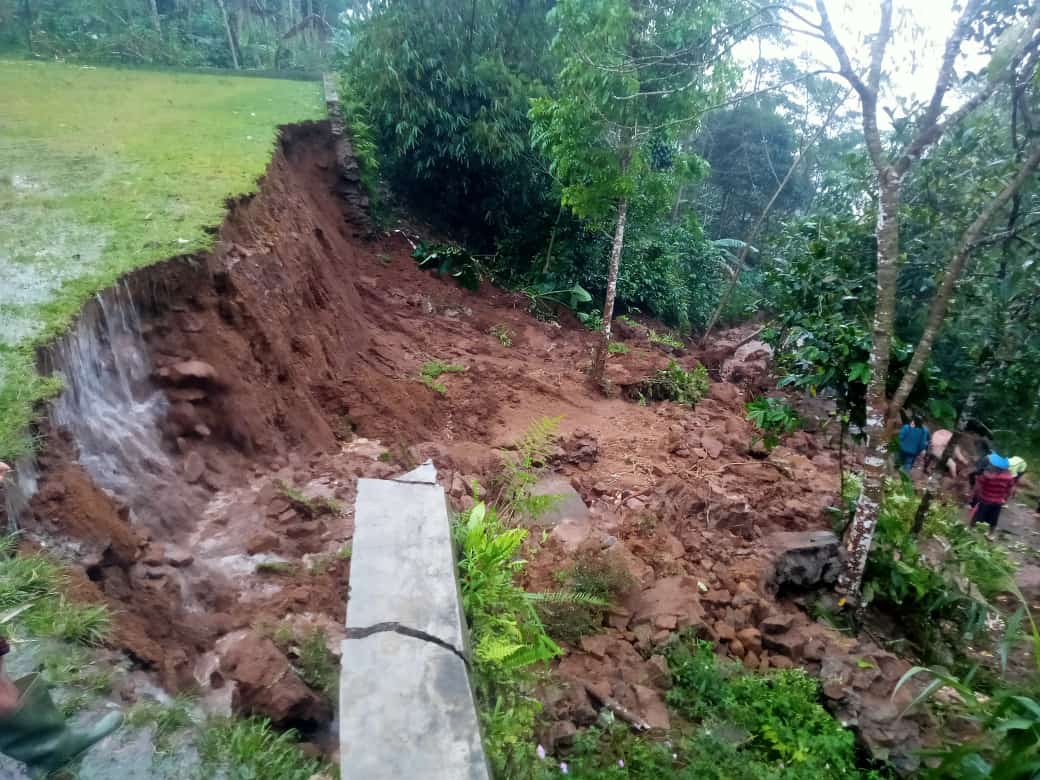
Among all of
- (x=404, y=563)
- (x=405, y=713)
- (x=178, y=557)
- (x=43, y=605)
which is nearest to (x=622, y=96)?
(x=404, y=563)

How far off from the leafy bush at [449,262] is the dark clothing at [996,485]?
341 inches

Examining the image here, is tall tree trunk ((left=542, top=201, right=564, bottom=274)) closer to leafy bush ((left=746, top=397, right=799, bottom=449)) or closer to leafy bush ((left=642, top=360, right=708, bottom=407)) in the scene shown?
leafy bush ((left=642, top=360, right=708, bottom=407))

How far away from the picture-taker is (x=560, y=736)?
3.36 m

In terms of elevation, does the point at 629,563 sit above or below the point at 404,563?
below

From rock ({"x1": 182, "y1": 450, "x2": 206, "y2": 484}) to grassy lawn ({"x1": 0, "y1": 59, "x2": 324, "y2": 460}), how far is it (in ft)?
3.62

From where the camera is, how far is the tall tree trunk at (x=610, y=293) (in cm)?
927

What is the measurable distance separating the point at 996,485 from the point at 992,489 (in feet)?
0.22

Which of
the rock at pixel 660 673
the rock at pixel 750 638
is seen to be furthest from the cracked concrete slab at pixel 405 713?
the rock at pixel 750 638

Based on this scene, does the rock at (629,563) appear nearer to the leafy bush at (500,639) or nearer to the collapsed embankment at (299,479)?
the collapsed embankment at (299,479)

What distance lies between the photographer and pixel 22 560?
2791 mm

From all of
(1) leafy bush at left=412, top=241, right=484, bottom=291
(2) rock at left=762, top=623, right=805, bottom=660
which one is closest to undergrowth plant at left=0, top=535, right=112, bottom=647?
(2) rock at left=762, top=623, right=805, bottom=660

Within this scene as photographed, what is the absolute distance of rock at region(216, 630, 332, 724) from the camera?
2.74m

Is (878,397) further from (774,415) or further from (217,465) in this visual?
(217,465)

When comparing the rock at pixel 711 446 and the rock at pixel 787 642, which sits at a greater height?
the rock at pixel 787 642
